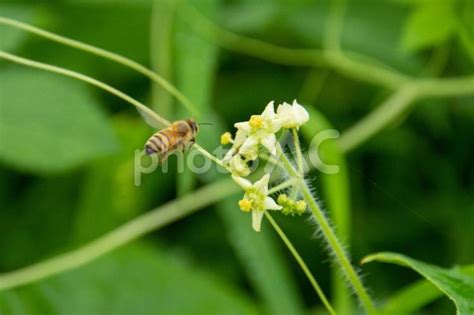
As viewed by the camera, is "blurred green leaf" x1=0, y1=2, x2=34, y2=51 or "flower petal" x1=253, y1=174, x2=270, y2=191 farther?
"blurred green leaf" x1=0, y1=2, x2=34, y2=51

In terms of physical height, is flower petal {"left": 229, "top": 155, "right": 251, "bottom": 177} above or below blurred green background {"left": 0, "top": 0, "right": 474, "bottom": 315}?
below

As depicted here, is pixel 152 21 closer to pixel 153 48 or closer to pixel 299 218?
pixel 153 48

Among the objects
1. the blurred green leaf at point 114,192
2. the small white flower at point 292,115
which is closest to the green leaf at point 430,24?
the blurred green leaf at point 114,192

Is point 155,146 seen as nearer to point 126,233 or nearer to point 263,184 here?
point 263,184

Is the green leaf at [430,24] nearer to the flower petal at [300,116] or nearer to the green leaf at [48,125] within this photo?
the green leaf at [48,125]

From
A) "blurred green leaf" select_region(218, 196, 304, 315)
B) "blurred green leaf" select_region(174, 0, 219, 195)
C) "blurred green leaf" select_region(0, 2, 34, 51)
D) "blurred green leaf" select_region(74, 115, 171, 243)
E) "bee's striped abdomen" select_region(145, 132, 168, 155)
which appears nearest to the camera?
"bee's striped abdomen" select_region(145, 132, 168, 155)

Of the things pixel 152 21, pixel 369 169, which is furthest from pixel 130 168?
pixel 369 169

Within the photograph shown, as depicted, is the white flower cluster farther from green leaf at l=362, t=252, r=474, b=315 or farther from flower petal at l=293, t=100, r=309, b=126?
green leaf at l=362, t=252, r=474, b=315

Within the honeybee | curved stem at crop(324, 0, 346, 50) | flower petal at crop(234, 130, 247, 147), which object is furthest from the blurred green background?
flower petal at crop(234, 130, 247, 147)
